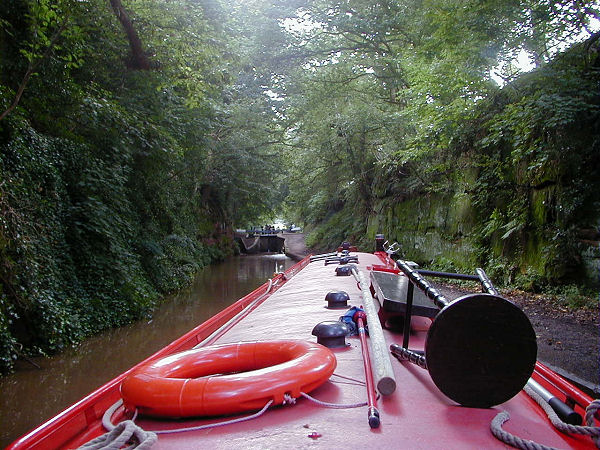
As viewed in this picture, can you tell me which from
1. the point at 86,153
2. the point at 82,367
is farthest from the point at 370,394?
the point at 86,153

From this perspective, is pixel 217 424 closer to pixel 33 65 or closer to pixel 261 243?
pixel 33 65

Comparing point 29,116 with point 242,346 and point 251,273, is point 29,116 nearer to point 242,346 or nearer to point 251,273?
point 242,346

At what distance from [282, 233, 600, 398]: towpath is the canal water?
220 inches

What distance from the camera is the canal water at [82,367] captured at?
14.5 feet

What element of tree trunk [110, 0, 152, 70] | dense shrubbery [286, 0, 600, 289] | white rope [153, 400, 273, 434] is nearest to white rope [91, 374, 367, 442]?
white rope [153, 400, 273, 434]

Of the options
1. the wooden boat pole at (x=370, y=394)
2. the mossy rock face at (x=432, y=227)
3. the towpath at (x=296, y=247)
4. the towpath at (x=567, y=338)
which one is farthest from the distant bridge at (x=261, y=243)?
the wooden boat pole at (x=370, y=394)

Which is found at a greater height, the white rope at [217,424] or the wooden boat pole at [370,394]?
the wooden boat pole at [370,394]

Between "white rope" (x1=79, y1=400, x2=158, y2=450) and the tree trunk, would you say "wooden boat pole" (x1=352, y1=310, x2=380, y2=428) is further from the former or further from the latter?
Answer: the tree trunk

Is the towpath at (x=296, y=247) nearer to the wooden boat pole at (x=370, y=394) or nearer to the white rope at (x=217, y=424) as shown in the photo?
the wooden boat pole at (x=370, y=394)

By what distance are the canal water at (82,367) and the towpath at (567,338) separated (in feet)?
18.3

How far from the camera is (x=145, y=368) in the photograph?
1628 mm

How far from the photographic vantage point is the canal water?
4.42 m

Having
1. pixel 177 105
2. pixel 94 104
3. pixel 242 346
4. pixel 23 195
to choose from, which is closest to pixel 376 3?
pixel 177 105

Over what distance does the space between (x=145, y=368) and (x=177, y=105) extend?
9.20m
